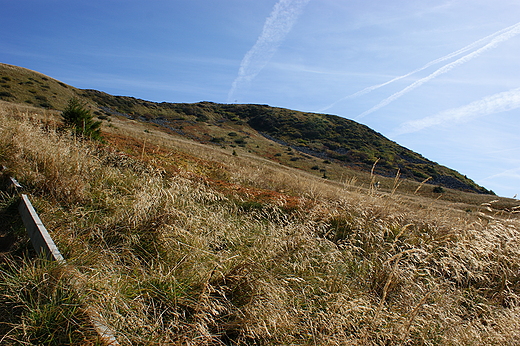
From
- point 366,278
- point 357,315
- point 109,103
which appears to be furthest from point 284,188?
point 109,103

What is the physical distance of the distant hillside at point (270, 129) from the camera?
159 ft

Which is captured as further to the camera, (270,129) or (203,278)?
(270,129)

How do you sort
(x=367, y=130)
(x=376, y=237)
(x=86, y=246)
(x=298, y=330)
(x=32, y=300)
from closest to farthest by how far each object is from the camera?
(x=32, y=300), (x=298, y=330), (x=86, y=246), (x=376, y=237), (x=367, y=130)

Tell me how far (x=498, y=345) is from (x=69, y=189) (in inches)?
232

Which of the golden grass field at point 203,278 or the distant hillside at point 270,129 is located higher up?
the distant hillside at point 270,129

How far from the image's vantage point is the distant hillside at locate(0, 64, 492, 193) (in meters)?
48.6

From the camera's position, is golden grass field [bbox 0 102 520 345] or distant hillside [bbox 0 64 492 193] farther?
distant hillside [bbox 0 64 492 193]

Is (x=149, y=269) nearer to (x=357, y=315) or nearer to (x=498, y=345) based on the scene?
(x=357, y=315)

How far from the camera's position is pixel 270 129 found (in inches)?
3999

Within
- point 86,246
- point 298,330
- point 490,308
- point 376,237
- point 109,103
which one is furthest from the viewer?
point 109,103

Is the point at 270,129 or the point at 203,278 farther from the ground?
the point at 270,129

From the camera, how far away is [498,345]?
10.0 feet

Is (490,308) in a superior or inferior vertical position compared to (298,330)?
superior

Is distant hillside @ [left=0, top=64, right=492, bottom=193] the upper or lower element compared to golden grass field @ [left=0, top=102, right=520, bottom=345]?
upper
